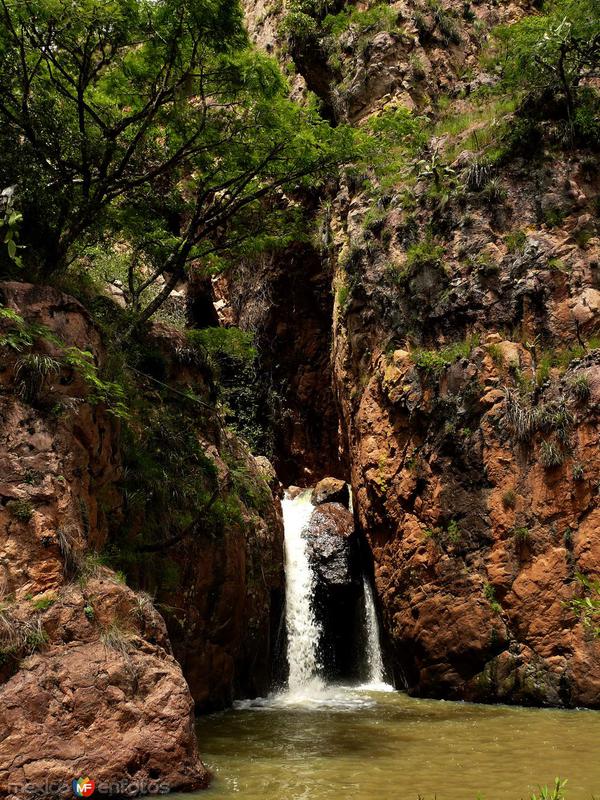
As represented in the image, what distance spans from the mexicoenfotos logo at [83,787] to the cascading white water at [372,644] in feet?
31.9

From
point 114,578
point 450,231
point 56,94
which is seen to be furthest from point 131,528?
point 450,231

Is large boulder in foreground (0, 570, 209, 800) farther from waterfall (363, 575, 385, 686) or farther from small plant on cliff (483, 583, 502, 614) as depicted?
waterfall (363, 575, 385, 686)

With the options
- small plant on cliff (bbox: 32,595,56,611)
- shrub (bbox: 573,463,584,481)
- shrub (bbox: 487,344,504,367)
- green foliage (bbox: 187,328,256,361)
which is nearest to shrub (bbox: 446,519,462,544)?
shrub (bbox: 573,463,584,481)

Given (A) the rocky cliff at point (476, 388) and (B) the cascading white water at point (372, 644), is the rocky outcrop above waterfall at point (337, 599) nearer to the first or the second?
A: (B) the cascading white water at point (372, 644)

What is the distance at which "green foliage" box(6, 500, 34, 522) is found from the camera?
628 centimetres

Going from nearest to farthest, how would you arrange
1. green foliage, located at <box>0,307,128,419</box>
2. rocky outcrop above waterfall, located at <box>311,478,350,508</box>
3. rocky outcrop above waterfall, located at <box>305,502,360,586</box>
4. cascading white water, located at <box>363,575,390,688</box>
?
1. green foliage, located at <box>0,307,128,419</box>
2. cascading white water, located at <box>363,575,390,688</box>
3. rocky outcrop above waterfall, located at <box>305,502,360,586</box>
4. rocky outcrop above waterfall, located at <box>311,478,350,508</box>

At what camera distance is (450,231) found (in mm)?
14727

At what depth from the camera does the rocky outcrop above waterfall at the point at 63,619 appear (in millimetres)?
5461

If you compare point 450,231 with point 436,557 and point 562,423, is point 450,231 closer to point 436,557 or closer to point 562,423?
point 562,423

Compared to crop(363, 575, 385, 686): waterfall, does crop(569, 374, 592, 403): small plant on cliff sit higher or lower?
higher

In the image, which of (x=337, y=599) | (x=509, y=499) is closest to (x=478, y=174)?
(x=509, y=499)

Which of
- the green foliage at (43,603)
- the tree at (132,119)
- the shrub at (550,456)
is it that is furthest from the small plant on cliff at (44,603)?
the shrub at (550,456)

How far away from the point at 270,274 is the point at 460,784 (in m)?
18.6

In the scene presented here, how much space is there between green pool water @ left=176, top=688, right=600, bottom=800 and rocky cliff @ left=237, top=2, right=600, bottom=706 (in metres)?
1.52
